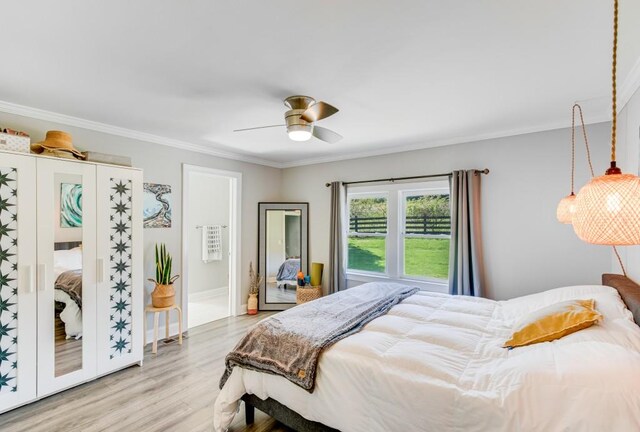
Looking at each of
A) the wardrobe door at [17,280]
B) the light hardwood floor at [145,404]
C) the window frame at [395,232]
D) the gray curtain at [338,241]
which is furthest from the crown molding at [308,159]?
the light hardwood floor at [145,404]

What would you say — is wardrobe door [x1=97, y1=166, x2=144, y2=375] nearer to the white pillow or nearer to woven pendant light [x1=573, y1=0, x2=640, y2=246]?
the white pillow

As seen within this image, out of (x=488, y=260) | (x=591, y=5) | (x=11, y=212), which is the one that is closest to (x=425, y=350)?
(x=591, y=5)

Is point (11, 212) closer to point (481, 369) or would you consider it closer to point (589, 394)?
point (481, 369)

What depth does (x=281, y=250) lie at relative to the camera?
17.4 ft

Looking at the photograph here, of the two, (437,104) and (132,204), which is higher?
(437,104)

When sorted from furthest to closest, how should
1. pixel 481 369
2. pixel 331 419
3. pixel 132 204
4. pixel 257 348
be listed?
1. pixel 132 204
2. pixel 257 348
3. pixel 331 419
4. pixel 481 369

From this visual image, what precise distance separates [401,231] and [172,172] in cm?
324

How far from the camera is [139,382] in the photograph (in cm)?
289

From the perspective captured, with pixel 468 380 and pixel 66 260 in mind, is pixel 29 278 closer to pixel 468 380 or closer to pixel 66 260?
pixel 66 260

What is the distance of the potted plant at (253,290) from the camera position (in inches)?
196

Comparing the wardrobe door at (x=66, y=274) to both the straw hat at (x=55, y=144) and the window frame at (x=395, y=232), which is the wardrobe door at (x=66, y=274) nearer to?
the straw hat at (x=55, y=144)

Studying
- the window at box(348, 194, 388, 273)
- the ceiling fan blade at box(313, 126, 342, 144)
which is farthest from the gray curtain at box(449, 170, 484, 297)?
the ceiling fan blade at box(313, 126, 342, 144)

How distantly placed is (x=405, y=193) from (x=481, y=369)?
3045 millimetres

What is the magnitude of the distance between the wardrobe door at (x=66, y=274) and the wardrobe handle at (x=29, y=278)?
0.18ft
